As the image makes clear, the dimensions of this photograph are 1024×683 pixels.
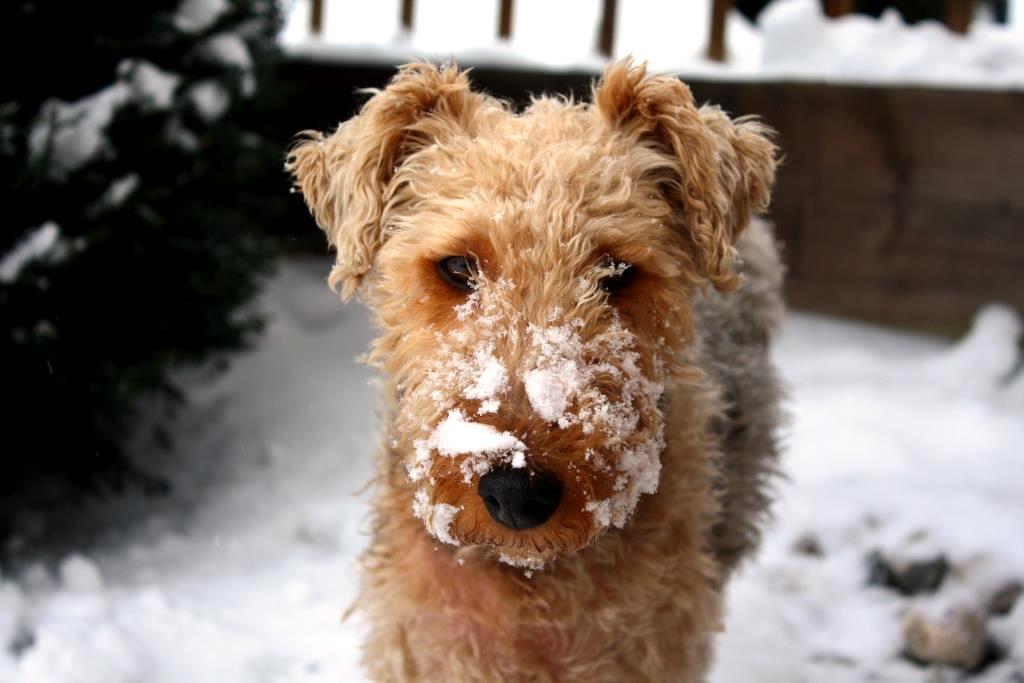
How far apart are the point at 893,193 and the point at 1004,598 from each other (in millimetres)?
3043

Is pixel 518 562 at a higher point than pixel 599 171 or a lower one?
lower

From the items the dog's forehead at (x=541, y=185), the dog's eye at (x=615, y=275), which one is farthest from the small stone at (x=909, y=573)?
the dog's eye at (x=615, y=275)

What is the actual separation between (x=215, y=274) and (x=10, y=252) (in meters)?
0.95

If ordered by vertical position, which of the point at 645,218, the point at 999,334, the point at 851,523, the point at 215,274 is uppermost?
the point at 645,218

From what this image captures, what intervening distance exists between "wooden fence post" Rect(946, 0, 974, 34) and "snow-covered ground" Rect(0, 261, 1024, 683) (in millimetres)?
1869

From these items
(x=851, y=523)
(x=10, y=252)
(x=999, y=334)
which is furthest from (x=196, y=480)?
(x=999, y=334)

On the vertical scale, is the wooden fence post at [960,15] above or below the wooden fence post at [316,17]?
above

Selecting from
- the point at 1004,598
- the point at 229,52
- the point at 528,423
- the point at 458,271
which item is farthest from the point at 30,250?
the point at 1004,598

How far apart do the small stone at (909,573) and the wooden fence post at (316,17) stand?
18.7 ft

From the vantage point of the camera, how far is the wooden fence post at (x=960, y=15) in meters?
6.85

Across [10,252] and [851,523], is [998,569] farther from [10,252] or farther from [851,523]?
[10,252]

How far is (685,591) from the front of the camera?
2.91 meters

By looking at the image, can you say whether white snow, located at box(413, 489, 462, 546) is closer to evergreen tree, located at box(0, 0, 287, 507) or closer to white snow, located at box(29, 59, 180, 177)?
evergreen tree, located at box(0, 0, 287, 507)

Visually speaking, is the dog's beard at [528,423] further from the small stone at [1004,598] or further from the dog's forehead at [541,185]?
the small stone at [1004,598]
